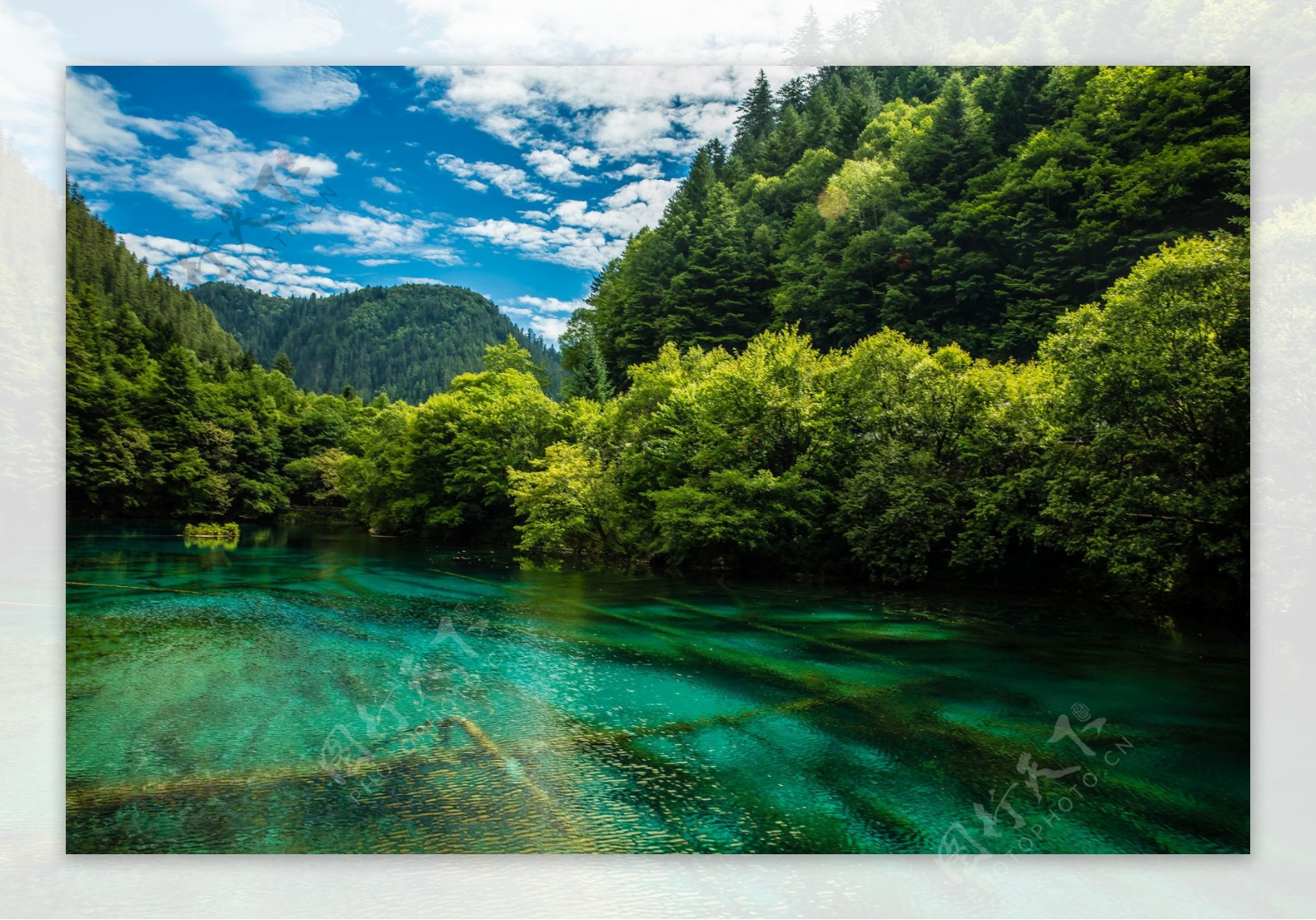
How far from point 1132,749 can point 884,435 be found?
693 centimetres

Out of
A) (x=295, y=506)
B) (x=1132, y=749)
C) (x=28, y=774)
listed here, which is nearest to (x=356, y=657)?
(x=28, y=774)

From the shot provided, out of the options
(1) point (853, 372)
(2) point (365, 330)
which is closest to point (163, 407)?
(2) point (365, 330)

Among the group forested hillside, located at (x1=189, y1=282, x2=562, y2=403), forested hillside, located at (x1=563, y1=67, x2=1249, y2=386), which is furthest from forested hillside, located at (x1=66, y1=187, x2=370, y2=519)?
forested hillside, located at (x1=563, y1=67, x2=1249, y2=386)

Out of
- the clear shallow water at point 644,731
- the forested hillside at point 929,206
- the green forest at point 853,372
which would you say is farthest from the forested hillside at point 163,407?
the forested hillside at point 929,206

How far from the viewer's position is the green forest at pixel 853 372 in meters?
6.27

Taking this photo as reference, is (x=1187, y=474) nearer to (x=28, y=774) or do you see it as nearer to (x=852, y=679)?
(x=852, y=679)

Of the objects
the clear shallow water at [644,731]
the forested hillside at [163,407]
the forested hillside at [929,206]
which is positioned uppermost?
the forested hillside at [929,206]

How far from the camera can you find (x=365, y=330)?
1008 centimetres

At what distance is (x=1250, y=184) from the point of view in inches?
189

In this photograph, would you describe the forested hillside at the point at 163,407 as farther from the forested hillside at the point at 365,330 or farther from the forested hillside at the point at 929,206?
the forested hillside at the point at 929,206

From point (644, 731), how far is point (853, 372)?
8.08m

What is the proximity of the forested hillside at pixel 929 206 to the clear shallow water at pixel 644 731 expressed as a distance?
386cm

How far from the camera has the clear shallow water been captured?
4.18 meters

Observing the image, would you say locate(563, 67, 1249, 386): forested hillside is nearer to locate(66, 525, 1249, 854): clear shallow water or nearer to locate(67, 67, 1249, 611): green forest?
locate(67, 67, 1249, 611): green forest
